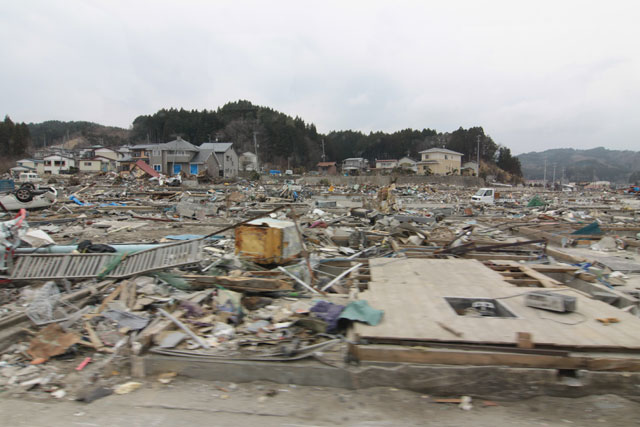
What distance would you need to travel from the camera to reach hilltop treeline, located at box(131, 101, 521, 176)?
73.3 m

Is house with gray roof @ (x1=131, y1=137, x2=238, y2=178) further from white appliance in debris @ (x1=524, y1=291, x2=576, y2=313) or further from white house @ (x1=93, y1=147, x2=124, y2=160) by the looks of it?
white appliance in debris @ (x1=524, y1=291, x2=576, y2=313)

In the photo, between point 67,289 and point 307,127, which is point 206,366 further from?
point 307,127

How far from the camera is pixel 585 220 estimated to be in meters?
14.8

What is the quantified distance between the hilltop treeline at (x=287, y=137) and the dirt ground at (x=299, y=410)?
66.8 meters

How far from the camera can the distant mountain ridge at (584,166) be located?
123250 mm

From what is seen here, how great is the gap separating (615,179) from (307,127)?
110 meters

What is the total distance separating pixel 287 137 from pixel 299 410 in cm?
7129

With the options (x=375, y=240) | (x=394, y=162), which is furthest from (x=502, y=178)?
(x=375, y=240)

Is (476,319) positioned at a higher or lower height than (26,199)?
lower

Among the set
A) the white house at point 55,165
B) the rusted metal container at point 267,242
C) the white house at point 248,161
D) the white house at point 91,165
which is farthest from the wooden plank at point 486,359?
the white house at point 55,165

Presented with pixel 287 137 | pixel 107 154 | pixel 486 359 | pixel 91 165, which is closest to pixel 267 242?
pixel 486 359

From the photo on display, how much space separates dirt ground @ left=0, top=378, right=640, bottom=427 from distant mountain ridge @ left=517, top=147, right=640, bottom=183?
108 m

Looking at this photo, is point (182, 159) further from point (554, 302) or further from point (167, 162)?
point (554, 302)

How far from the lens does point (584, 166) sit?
474 feet
